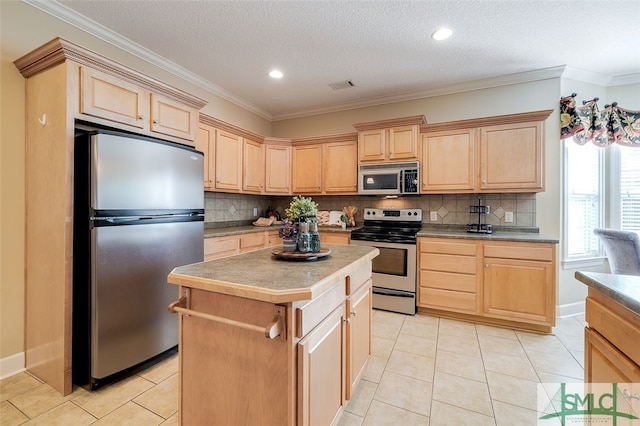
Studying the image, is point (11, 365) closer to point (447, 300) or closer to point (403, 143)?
point (447, 300)

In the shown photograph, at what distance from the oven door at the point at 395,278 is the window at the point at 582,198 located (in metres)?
1.84

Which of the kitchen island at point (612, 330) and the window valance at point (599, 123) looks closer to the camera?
the kitchen island at point (612, 330)

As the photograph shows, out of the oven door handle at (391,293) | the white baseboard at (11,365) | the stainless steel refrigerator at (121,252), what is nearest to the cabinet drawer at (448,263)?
the oven door handle at (391,293)

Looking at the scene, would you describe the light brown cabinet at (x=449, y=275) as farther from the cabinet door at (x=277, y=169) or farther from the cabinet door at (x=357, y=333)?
the cabinet door at (x=277, y=169)

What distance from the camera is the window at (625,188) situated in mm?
3207

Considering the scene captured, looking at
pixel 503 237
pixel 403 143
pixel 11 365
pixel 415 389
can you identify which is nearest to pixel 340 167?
pixel 403 143

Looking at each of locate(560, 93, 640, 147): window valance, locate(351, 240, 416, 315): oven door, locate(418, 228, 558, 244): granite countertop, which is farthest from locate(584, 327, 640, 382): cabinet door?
locate(560, 93, 640, 147): window valance

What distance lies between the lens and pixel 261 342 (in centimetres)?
115

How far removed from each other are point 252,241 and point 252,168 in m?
1.07

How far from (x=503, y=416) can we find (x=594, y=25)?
3203 mm

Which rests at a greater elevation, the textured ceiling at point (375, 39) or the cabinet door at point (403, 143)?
the textured ceiling at point (375, 39)

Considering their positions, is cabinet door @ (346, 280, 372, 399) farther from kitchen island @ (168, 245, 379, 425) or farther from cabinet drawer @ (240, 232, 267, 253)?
cabinet drawer @ (240, 232, 267, 253)

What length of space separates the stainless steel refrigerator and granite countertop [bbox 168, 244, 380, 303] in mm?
871

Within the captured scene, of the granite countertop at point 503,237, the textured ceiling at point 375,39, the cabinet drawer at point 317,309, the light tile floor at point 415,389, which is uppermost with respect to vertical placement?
the textured ceiling at point 375,39
